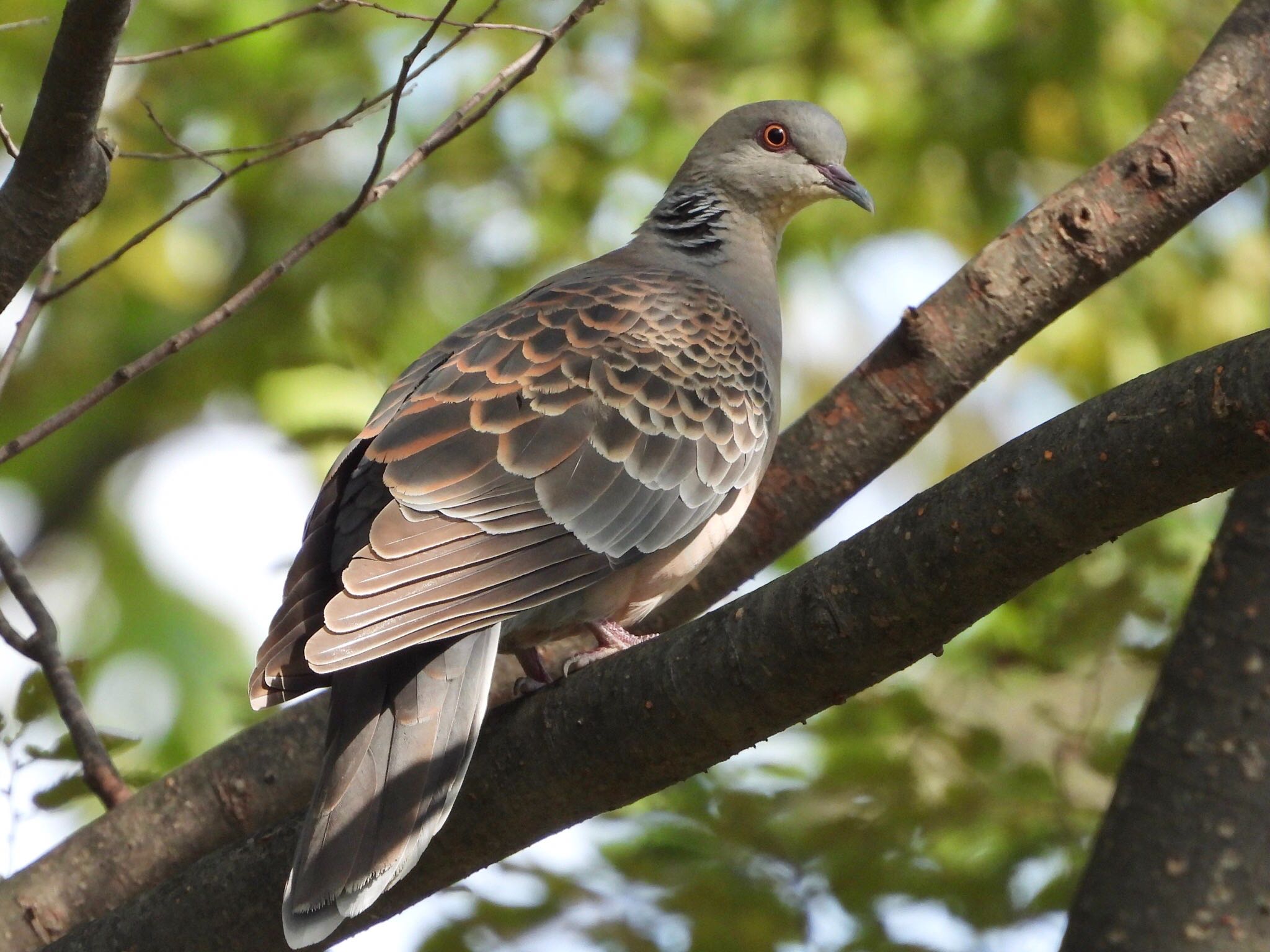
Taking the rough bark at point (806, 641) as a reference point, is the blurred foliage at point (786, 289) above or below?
above

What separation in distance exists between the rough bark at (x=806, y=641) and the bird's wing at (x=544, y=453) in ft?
1.04

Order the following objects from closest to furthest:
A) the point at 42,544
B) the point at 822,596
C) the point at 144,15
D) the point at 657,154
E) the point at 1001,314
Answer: the point at 822,596 < the point at 1001,314 < the point at 144,15 < the point at 657,154 < the point at 42,544

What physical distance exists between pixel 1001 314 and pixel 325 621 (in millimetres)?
1800

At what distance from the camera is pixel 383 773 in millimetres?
2820

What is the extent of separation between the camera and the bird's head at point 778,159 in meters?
4.64

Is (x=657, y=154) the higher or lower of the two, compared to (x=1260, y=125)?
higher

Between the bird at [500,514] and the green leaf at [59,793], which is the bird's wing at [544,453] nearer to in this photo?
the bird at [500,514]

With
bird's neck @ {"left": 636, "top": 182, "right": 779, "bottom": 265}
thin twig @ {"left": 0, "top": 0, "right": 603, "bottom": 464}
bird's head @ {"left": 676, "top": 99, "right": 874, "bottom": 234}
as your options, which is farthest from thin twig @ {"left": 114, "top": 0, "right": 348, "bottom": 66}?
bird's head @ {"left": 676, "top": 99, "right": 874, "bottom": 234}

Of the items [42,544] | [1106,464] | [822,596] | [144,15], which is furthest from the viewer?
[42,544]

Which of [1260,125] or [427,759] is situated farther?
[1260,125]

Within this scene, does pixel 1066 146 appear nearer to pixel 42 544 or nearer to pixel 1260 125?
pixel 1260 125

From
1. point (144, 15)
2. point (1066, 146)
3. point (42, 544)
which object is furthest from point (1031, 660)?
point (42, 544)

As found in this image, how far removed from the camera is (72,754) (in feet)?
10.9

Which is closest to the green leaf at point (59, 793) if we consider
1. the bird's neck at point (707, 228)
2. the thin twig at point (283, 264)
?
the thin twig at point (283, 264)
